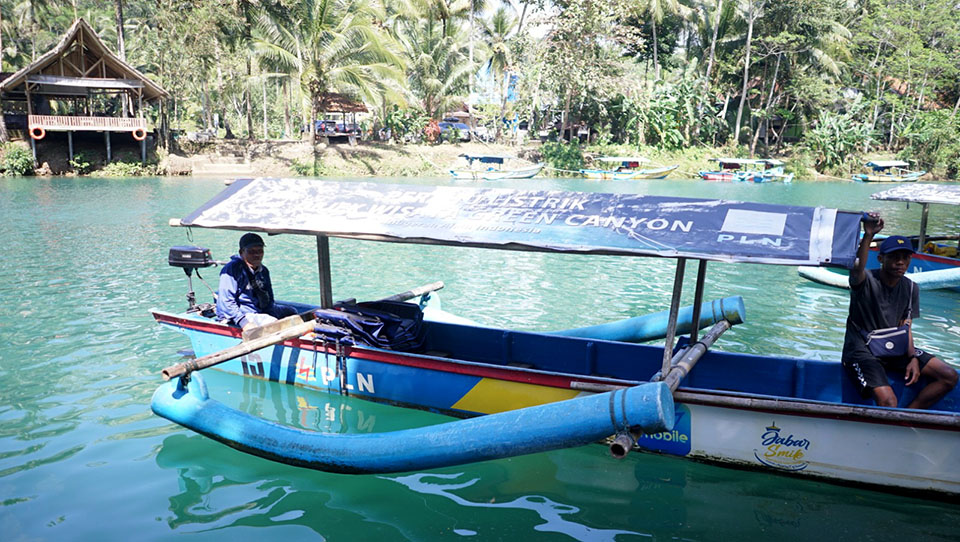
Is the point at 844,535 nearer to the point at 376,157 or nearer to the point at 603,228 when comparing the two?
the point at 603,228

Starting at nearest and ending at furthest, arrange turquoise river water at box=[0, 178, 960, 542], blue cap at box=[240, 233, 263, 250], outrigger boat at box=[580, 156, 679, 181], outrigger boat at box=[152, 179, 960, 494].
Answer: outrigger boat at box=[152, 179, 960, 494], turquoise river water at box=[0, 178, 960, 542], blue cap at box=[240, 233, 263, 250], outrigger boat at box=[580, 156, 679, 181]

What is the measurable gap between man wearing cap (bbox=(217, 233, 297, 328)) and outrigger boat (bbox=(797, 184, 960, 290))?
10.9 m

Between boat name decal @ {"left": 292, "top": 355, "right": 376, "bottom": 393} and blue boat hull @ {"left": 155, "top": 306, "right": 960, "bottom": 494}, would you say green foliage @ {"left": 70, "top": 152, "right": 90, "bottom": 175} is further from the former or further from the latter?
boat name decal @ {"left": 292, "top": 355, "right": 376, "bottom": 393}

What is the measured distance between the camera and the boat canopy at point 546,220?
17.9 feet

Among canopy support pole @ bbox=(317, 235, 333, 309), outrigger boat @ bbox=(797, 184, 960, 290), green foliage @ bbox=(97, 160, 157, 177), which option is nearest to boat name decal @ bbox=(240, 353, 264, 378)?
canopy support pole @ bbox=(317, 235, 333, 309)

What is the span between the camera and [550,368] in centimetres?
777

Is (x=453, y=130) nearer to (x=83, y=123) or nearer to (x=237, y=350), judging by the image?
(x=83, y=123)

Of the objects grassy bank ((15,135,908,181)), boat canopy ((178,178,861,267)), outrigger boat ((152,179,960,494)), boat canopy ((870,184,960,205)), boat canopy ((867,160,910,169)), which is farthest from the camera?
→ boat canopy ((867,160,910,169))

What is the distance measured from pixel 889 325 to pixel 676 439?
2.10 m

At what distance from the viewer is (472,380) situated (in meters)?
6.69

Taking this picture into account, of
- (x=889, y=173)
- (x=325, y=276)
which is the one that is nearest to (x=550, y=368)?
(x=325, y=276)

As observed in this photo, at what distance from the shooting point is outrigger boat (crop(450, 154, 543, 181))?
39875 millimetres

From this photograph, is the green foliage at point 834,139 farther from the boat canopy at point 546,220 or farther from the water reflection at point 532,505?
the water reflection at point 532,505

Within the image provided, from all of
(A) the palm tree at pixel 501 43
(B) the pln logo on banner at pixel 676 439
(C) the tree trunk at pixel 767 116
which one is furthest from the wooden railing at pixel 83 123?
(C) the tree trunk at pixel 767 116
